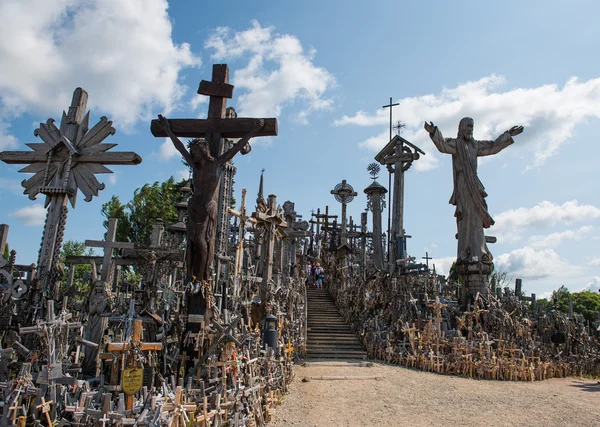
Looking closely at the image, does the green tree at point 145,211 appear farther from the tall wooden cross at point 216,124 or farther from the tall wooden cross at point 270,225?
the tall wooden cross at point 216,124

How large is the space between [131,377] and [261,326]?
722 centimetres

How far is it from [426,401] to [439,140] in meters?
10.3

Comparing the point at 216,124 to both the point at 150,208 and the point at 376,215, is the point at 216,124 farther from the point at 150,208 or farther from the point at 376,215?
the point at 150,208

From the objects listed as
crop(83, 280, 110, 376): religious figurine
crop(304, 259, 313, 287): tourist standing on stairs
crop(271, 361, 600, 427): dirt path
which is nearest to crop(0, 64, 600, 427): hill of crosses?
crop(83, 280, 110, 376): religious figurine

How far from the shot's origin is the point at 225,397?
5785mm

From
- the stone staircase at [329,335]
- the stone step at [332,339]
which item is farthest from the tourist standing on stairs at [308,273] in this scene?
the stone step at [332,339]

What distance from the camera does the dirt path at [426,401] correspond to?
7.72 metres

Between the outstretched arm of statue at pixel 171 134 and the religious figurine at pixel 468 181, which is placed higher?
the religious figurine at pixel 468 181

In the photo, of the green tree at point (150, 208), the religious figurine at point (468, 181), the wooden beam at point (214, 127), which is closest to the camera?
the wooden beam at point (214, 127)

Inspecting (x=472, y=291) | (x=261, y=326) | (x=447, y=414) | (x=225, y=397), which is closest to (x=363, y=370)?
(x=261, y=326)

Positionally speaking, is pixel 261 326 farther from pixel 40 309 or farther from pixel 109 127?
pixel 109 127

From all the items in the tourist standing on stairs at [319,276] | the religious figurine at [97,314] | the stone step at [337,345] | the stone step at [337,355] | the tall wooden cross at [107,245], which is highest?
the tourist standing on stairs at [319,276]

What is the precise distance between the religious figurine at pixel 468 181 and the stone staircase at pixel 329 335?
195 inches

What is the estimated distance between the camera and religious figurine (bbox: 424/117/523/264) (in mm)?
16094
